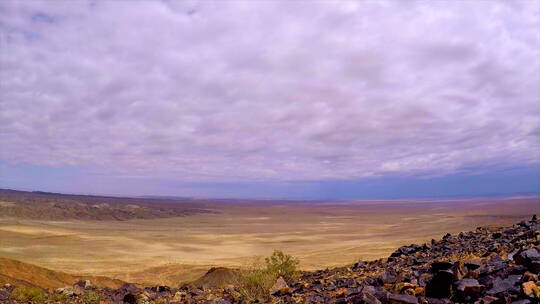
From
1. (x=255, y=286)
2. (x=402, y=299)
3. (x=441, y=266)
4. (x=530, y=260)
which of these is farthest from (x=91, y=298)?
(x=530, y=260)

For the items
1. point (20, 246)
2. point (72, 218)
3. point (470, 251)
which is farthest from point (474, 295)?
point (72, 218)

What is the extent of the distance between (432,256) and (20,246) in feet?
190

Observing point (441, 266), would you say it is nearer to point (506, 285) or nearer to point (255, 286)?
point (506, 285)

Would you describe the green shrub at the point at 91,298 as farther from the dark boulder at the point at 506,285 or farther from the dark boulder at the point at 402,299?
the dark boulder at the point at 506,285

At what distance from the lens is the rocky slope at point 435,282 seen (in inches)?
311

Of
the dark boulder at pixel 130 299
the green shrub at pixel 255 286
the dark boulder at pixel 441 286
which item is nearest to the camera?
the dark boulder at pixel 441 286

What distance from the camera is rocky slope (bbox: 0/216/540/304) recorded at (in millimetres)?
7910

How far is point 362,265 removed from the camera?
56.7 ft

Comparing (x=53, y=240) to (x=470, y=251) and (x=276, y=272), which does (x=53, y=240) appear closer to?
(x=276, y=272)

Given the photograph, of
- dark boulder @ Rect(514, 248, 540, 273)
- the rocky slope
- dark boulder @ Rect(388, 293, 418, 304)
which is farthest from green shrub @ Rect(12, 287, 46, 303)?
dark boulder @ Rect(514, 248, 540, 273)

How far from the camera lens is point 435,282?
864 cm

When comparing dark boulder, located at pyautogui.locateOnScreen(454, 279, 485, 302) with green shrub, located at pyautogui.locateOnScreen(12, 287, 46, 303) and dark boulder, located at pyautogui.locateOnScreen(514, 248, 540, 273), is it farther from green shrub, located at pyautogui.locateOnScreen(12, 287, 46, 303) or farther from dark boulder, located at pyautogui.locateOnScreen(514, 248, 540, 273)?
green shrub, located at pyautogui.locateOnScreen(12, 287, 46, 303)

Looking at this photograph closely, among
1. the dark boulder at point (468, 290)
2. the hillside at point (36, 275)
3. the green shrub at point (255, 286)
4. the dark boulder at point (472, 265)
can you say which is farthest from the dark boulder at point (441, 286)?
the hillside at point (36, 275)

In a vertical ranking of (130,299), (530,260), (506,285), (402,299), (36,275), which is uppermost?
(530,260)
